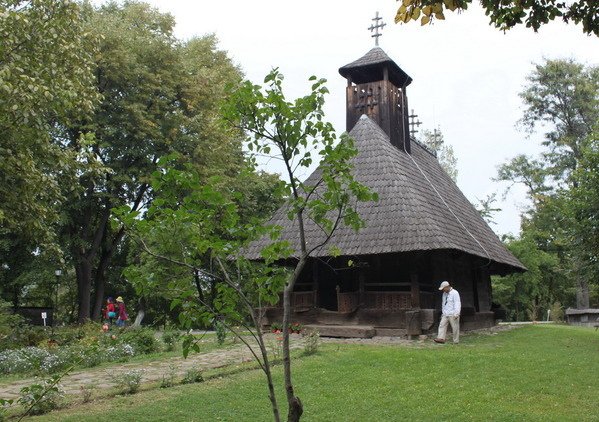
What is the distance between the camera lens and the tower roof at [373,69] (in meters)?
17.4

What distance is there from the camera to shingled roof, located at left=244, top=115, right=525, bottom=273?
41.8 ft

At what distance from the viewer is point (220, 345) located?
1181 cm

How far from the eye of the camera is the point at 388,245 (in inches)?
499

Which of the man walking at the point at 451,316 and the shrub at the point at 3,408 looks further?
the man walking at the point at 451,316

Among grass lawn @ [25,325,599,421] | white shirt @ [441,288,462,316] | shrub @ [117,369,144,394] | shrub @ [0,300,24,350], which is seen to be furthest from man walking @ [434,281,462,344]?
shrub @ [0,300,24,350]

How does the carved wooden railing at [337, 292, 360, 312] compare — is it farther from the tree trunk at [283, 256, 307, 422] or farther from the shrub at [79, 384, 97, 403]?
the tree trunk at [283, 256, 307, 422]

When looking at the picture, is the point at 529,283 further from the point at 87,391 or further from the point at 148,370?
the point at 87,391

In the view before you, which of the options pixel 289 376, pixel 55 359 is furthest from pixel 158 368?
pixel 289 376

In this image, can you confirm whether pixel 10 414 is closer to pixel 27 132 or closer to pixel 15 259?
pixel 27 132

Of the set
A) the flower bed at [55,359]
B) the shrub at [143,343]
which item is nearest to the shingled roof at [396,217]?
the shrub at [143,343]

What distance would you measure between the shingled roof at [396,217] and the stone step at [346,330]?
1654 mm

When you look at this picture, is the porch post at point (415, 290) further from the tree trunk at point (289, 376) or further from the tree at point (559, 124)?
the tree at point (559, 124)

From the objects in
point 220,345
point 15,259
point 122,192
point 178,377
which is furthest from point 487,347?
point 15,259

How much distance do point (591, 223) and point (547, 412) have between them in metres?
7.99
